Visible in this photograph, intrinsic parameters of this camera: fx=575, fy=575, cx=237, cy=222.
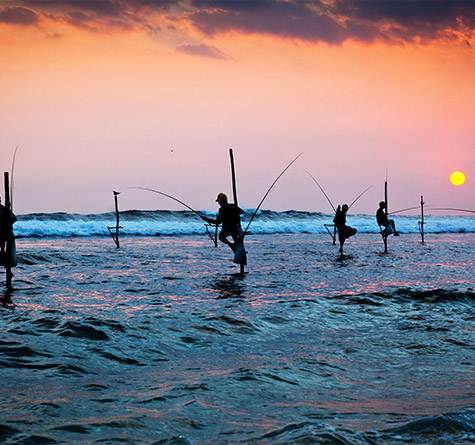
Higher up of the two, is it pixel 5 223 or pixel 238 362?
pixel 5 223

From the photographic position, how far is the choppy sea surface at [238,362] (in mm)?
4148

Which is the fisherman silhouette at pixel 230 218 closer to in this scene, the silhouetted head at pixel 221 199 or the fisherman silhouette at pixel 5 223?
the silhouetted head at pixel 221 199

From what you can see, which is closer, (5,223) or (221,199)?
(5,223)

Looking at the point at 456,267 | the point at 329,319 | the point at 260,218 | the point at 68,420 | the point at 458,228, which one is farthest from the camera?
the point at 260,218

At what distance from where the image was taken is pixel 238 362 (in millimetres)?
6348

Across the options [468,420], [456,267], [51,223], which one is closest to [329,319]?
[468,420]

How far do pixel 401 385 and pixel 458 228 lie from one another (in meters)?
60.7

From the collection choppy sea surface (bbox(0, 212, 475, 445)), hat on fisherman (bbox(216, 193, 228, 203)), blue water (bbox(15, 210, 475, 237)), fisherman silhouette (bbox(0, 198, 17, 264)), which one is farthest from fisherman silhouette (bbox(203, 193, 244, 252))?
blue water (bbox(15, 210, 475, 237))

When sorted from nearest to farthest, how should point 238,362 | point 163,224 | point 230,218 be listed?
point 238,362, point 230,218, point 163,224

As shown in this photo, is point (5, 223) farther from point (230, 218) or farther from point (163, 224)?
point (163, 224)

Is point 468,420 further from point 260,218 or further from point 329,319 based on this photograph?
point 260,218

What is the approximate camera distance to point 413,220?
75938mm

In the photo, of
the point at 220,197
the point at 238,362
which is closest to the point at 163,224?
the point at 220,197

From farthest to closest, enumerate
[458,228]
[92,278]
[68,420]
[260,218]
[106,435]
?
1. [260,218]
2. [458,228]
3. [92,278]
4. [68,420]
5. [106,435]
